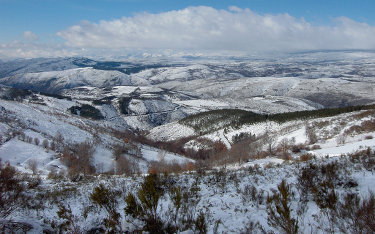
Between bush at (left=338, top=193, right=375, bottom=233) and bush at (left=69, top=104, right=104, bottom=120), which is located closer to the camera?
bush at (left=338, top=193, right=375, bottom=233)

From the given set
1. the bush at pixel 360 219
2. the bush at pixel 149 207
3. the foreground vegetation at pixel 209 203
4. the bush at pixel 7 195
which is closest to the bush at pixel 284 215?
the foreground vegetation at pixel 209 203

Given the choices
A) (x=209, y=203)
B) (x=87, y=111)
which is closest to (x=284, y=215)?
(x=209, y=203)

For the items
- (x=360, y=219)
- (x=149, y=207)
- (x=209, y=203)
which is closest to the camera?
(x=360, y=219)

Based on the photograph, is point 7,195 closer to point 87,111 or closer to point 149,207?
point 149,207

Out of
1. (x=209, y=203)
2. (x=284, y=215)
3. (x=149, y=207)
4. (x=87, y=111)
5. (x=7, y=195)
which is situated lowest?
(x=87, y=111)

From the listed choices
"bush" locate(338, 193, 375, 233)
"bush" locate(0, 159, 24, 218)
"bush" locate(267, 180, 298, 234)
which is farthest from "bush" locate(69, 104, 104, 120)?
"bush" locate(338, 193, 375, 233)

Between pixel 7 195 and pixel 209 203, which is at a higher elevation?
pixel 7 195

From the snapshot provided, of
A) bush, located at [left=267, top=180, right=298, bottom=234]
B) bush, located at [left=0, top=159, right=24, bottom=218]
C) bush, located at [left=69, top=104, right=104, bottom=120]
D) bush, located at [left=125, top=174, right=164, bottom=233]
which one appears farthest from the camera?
bush, located at [left=69, top=104, right=104, bottom=120]

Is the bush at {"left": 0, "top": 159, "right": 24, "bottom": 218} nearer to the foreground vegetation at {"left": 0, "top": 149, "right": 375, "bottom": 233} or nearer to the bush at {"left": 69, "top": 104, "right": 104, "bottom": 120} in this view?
the foreground vegetation at {"left": 0, "top": 149, "right": 375, "bottom": 233}

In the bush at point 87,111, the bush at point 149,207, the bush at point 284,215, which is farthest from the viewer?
the bush at point 87,111

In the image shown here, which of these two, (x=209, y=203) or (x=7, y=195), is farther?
(x=209, y=203)

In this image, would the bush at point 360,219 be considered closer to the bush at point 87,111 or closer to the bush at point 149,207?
the bush at point 149,207

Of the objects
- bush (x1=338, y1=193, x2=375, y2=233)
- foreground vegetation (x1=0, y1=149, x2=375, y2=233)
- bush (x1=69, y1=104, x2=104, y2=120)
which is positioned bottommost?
bush (x1=69, y1=104, x2=104, y2=120)
